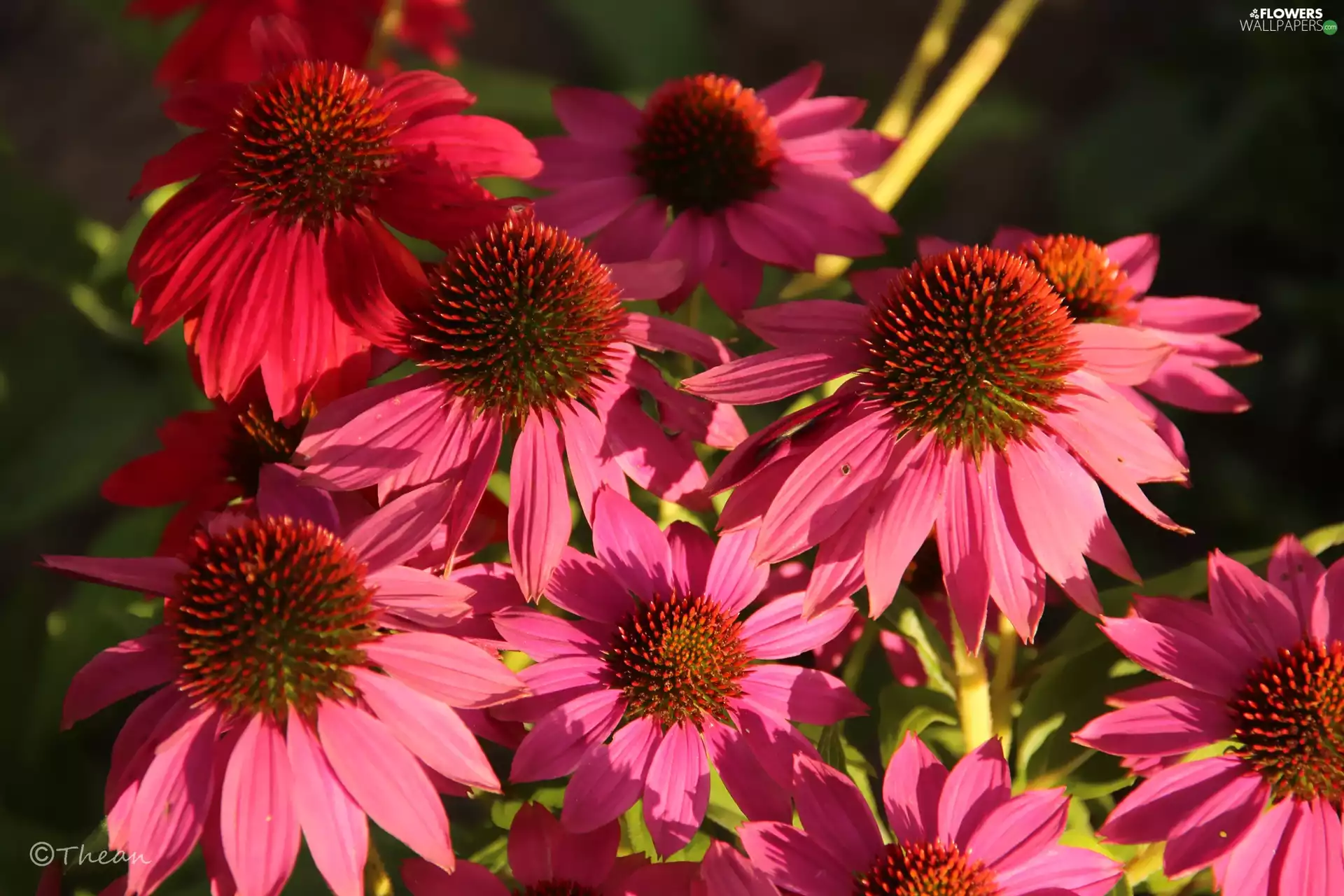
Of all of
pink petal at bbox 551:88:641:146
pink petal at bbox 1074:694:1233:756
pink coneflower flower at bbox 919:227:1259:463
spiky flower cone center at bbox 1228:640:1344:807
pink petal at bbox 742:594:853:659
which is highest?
pink coneflower flower at bbox 919:227:1259:463

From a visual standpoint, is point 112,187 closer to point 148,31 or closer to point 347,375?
point 148,31

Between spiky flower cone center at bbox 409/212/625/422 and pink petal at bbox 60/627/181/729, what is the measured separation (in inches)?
9.2

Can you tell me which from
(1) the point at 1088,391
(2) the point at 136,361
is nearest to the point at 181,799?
(1) the point at 1088,391

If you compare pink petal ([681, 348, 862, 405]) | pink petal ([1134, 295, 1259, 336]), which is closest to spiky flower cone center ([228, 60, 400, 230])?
pink petal ([681, 348, 862, 405])

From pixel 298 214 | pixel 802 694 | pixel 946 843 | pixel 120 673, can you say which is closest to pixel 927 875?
pixel 946 843

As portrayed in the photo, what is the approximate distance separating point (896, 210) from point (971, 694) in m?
1.16

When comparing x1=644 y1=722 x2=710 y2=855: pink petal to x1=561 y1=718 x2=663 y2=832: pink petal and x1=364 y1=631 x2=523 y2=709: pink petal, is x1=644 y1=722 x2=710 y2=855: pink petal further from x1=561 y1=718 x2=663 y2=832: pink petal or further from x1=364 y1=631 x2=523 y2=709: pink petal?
x1=364 y1=631 x2=523 y2=709: pink petal

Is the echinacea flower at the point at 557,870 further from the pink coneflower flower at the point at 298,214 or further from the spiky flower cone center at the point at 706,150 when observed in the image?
the spiky flower cone center at the point at 706,150

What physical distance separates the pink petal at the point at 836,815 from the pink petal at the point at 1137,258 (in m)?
0.52

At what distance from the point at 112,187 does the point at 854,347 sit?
90.5 inches

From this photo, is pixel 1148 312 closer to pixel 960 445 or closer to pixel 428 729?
pixel 960 445

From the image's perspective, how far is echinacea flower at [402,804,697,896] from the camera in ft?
2.04

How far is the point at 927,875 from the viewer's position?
613 millimetres

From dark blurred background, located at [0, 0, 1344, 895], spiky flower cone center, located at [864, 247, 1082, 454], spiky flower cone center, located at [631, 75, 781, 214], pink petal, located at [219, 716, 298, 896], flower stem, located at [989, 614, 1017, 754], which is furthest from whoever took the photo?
dark blurred background, located at [0, 0, 1344, 895]
